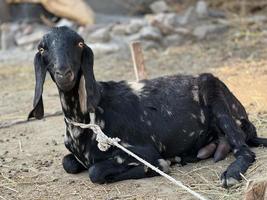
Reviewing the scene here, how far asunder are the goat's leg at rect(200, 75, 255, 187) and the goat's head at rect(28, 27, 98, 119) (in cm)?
111

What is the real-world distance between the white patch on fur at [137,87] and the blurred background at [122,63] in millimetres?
747

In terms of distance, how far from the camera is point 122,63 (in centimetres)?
1082

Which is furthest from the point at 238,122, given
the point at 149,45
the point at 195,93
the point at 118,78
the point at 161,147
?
the point at 149,45

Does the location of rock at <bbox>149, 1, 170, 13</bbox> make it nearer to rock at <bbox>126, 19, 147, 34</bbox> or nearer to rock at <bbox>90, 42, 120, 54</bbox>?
rock at <bbox>126, 19, 147, 34</bbox>

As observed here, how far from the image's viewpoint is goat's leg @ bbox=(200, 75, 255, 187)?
5375 millimetres

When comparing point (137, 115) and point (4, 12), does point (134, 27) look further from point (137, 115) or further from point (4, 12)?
point (137, 115)

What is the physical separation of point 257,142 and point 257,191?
2.59 meters

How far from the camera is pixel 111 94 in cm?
558

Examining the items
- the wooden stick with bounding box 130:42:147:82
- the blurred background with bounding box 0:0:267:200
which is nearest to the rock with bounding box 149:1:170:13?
the blurred background with bounding box 0:0:267:200

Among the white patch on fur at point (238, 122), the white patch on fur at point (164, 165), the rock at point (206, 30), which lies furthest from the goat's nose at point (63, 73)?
the rock at point (206, 30)

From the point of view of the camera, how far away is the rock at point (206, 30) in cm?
1205

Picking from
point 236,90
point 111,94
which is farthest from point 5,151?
point 236,90

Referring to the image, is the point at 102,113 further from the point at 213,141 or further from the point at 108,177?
the point at 213,141

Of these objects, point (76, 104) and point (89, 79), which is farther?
→ point (76, 104)
